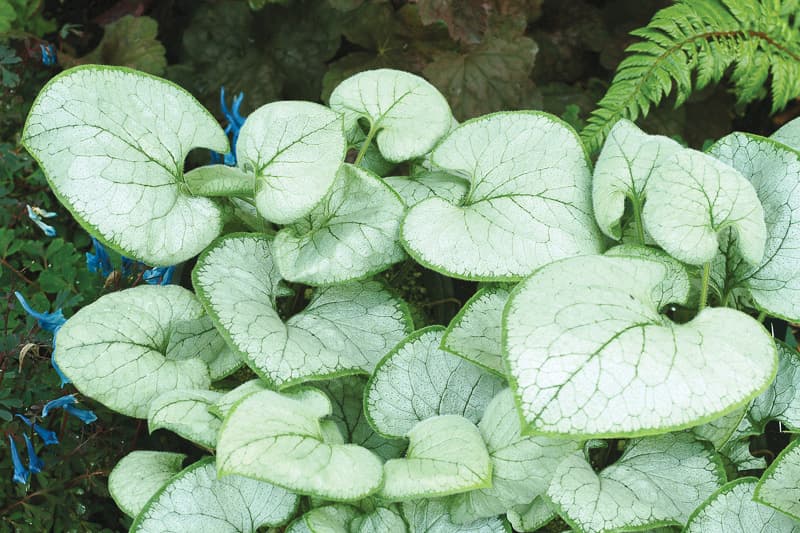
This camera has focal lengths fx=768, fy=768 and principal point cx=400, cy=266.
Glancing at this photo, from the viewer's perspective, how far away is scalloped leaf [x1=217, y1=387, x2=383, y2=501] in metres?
0.73

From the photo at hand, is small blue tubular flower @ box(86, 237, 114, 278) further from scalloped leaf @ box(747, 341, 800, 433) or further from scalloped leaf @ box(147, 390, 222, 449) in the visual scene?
scalloped leaf @ box(747, 341, 800, 433)

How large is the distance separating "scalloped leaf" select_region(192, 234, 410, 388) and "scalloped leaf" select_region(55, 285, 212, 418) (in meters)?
0.08

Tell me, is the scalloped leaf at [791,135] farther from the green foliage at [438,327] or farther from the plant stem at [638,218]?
the plant stem at [638,218]

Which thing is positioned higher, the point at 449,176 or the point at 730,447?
the point at 449,176

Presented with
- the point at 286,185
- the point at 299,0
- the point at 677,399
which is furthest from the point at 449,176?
the point at 299,0

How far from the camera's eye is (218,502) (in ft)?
2.82

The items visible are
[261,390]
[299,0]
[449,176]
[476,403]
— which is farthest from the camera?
[299,0]

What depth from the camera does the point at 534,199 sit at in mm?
992

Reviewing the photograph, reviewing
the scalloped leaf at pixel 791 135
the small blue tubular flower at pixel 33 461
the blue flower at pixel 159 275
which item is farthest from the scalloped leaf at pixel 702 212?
the small blue tubular flower at pixel 33 461

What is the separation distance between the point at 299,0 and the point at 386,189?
1.14 m

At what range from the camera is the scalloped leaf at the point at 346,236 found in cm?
95

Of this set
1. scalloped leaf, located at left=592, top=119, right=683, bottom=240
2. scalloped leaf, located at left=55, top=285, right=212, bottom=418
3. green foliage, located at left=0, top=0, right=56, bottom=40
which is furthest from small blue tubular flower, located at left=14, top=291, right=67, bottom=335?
green foliage, located at left=0, top=0, right=56, bottom=40

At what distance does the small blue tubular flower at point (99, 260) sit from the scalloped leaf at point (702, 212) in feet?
2.45

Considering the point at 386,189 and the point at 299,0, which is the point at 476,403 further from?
the point at 299,0
